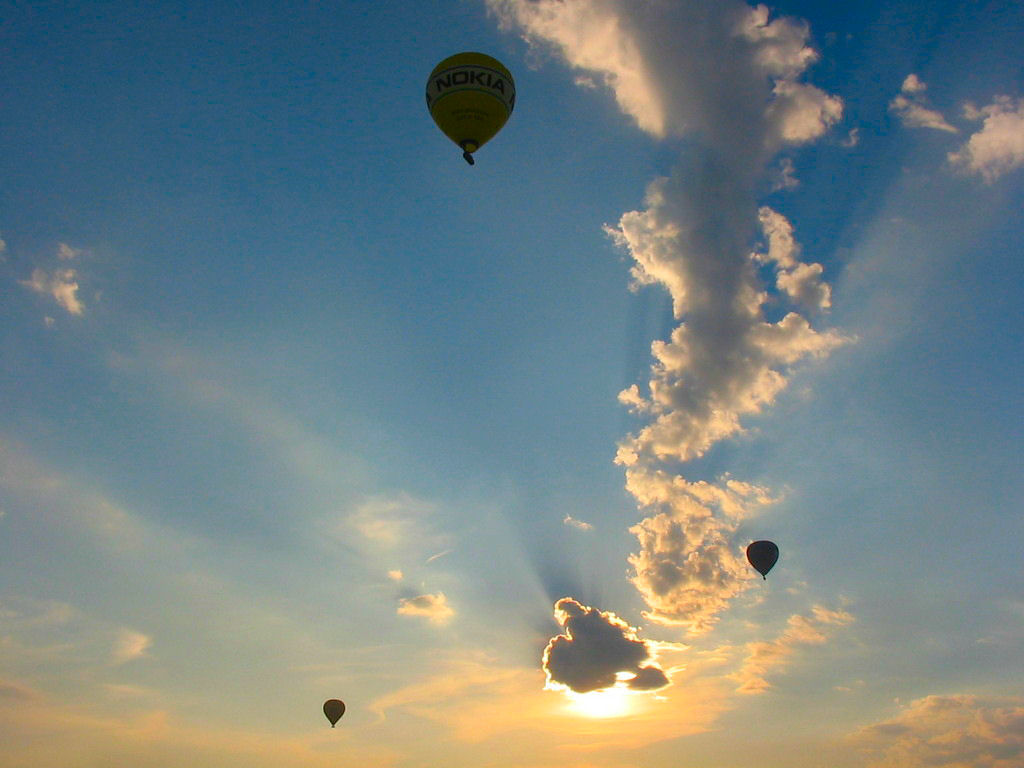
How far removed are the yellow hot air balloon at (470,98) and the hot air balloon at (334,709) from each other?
78448 millimetres

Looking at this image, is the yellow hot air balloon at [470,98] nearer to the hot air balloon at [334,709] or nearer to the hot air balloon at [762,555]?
the hot air balloon at [762,555]

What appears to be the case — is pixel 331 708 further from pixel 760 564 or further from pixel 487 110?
pixel 487 110

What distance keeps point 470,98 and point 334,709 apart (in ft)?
270

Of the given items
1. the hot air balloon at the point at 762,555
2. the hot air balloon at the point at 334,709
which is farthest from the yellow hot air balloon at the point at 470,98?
the hot air balloon at the point at 334,709

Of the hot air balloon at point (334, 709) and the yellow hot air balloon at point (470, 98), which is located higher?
the yellow hot air balloon at point (470, 98)

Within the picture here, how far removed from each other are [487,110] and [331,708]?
3216 inches

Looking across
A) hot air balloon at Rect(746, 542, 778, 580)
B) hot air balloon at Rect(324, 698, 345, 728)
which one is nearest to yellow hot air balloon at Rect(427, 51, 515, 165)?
hot air balloon at Rect(746, 542, 778, 580)

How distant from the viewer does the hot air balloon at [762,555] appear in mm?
76625

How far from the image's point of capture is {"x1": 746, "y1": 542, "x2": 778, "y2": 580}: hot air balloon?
7662 cm

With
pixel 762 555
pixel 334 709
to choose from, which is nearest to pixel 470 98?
pixel 762 555

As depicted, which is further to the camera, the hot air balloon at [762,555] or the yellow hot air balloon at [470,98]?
the hot air balloon at [762,555]

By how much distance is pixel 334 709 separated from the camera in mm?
98250

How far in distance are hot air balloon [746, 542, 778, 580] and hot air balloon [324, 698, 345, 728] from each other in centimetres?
5871

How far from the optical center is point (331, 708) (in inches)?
3866
